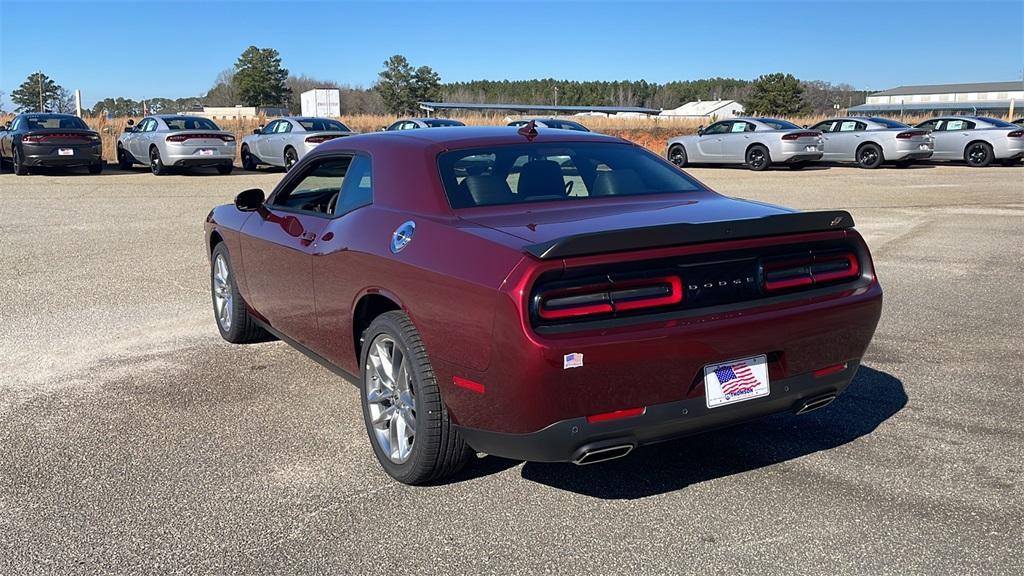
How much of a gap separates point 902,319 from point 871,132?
21620mm

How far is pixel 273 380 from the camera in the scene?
559cm

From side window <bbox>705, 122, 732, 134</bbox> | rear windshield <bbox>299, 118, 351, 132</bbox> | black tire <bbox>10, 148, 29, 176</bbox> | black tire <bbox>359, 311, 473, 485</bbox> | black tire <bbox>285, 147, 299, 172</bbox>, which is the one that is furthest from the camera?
side window <bbox>705, 122, 732, 134</bbox>

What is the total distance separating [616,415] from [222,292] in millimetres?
3974

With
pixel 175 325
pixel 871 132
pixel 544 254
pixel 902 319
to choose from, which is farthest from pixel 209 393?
pixel 871 132

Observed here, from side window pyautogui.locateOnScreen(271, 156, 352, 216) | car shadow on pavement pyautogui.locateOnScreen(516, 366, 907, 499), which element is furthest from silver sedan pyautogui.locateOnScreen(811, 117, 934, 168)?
side window pyautogui.locateOnScreen(271, 156, 352, 216)

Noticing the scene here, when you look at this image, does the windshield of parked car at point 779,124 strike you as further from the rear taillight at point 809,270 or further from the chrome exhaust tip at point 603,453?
the chrome exhaust tip at point 603,453

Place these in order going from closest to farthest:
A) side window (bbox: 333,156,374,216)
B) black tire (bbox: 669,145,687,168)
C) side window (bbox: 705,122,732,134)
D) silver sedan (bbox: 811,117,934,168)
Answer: side window (bbox: 333,156,374,216)
silver sedan (bbox: 811,117,934,168)
side window (bbox: 705,122,732,134)
black tire (bbox: 669,145,687,168)

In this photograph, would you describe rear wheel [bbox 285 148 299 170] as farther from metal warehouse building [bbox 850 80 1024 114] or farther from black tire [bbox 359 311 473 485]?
metal warehouse building [bbox 850 80 1024 114]

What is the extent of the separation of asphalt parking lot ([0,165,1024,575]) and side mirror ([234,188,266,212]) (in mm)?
1002

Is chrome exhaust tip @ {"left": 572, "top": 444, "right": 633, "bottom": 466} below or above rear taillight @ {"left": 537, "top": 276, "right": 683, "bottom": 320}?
below

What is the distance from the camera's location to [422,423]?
12.4 feet

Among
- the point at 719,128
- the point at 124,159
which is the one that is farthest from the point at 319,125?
the point at 719,128

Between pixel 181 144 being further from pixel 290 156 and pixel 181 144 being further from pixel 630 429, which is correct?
pixel 630 429

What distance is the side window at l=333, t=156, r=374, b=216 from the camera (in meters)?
4.61
